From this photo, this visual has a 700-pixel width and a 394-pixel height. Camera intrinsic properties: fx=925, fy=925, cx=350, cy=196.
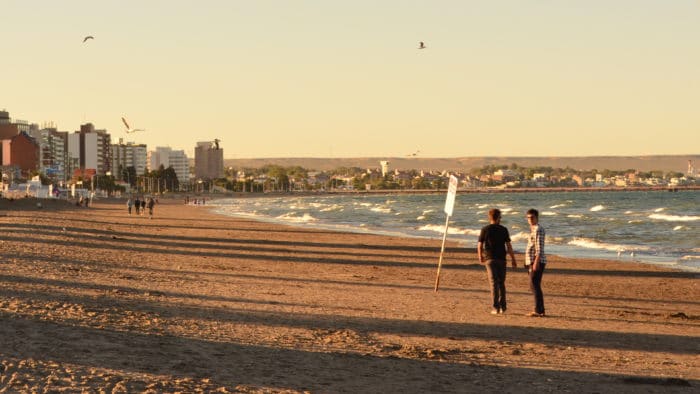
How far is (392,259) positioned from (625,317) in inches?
585

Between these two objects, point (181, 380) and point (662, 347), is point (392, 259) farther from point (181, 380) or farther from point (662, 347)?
point (181, 380)

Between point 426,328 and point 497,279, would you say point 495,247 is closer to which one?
point 497,279

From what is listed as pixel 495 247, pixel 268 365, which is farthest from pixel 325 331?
pixel 495 247

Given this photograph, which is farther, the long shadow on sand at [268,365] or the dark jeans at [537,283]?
the dark jeans at [537,283]

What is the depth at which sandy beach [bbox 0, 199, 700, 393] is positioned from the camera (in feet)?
29.5

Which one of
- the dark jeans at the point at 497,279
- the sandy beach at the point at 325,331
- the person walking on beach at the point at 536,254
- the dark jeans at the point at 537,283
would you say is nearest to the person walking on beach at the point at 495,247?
the dark jeans at the point at 497,279

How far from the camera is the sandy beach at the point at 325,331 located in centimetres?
899

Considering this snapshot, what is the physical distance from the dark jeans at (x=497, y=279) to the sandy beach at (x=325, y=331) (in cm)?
26

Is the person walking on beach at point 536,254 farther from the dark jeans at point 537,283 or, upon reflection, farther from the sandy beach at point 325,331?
the sandy beach at point 325,331

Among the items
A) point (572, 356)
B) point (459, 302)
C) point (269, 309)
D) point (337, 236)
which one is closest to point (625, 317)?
point (459, 302)

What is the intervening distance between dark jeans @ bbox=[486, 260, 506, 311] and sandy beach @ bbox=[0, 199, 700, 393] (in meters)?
0.26

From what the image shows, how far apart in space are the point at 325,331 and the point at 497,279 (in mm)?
3755

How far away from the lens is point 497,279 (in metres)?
14.9

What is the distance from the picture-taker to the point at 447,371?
32.2 feet
